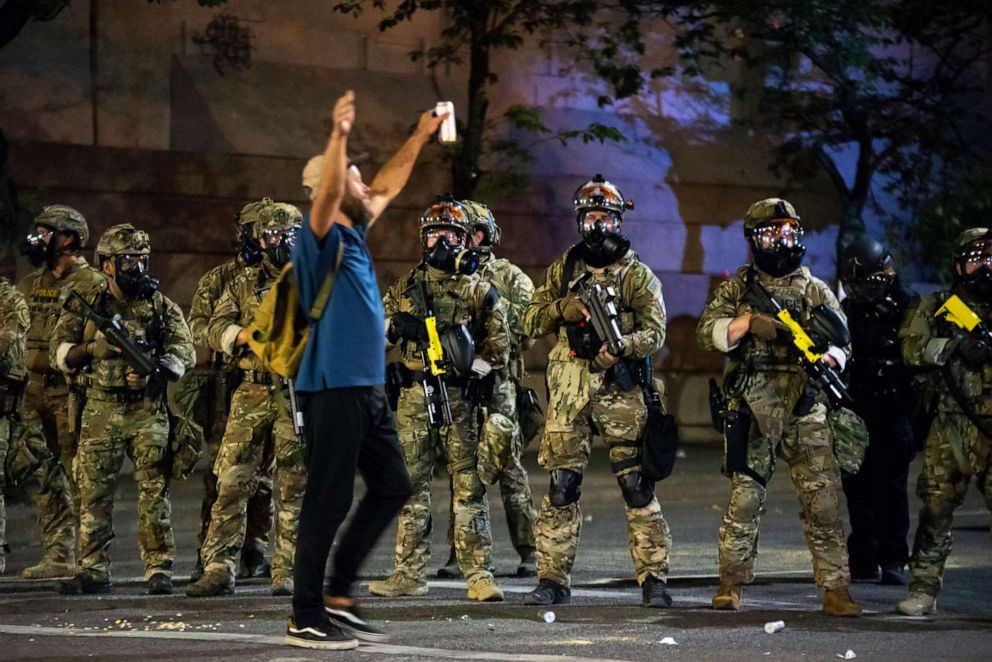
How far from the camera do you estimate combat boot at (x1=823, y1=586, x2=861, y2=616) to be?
8430 millimetres

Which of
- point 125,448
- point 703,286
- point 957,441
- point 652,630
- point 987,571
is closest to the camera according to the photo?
point 652,630

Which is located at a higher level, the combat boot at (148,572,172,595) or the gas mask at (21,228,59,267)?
the gas mask at (21,228,59,267)

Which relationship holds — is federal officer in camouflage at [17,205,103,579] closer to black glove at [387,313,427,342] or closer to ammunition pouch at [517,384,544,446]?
black glove at [387,313,427,342]

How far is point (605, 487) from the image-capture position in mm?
15562

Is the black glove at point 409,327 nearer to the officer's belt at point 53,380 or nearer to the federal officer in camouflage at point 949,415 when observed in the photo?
the federal officer in camouflage at point 949,415

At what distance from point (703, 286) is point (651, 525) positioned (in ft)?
38.1

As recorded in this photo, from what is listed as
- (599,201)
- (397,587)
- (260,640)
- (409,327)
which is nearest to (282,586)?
(397,587)

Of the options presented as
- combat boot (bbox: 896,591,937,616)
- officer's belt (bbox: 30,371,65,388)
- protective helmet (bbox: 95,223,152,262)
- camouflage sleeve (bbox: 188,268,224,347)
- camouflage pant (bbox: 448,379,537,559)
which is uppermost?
protective helmet (bbox: 95,223,152,262)

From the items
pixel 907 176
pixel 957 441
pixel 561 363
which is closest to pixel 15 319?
pixel 561 363

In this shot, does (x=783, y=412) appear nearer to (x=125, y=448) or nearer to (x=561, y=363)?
(x=561, y=363)

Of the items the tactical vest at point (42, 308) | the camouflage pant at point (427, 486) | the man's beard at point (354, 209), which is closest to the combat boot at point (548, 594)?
the camouflage pant at point (427, 486)

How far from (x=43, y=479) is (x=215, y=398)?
4.21 feet

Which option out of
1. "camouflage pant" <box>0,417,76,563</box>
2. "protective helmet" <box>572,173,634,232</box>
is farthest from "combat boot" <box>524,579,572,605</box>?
"camouflage pant" <box>0,417,76,563</box>

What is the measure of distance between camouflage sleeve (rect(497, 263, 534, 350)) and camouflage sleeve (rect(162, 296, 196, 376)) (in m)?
1.98
